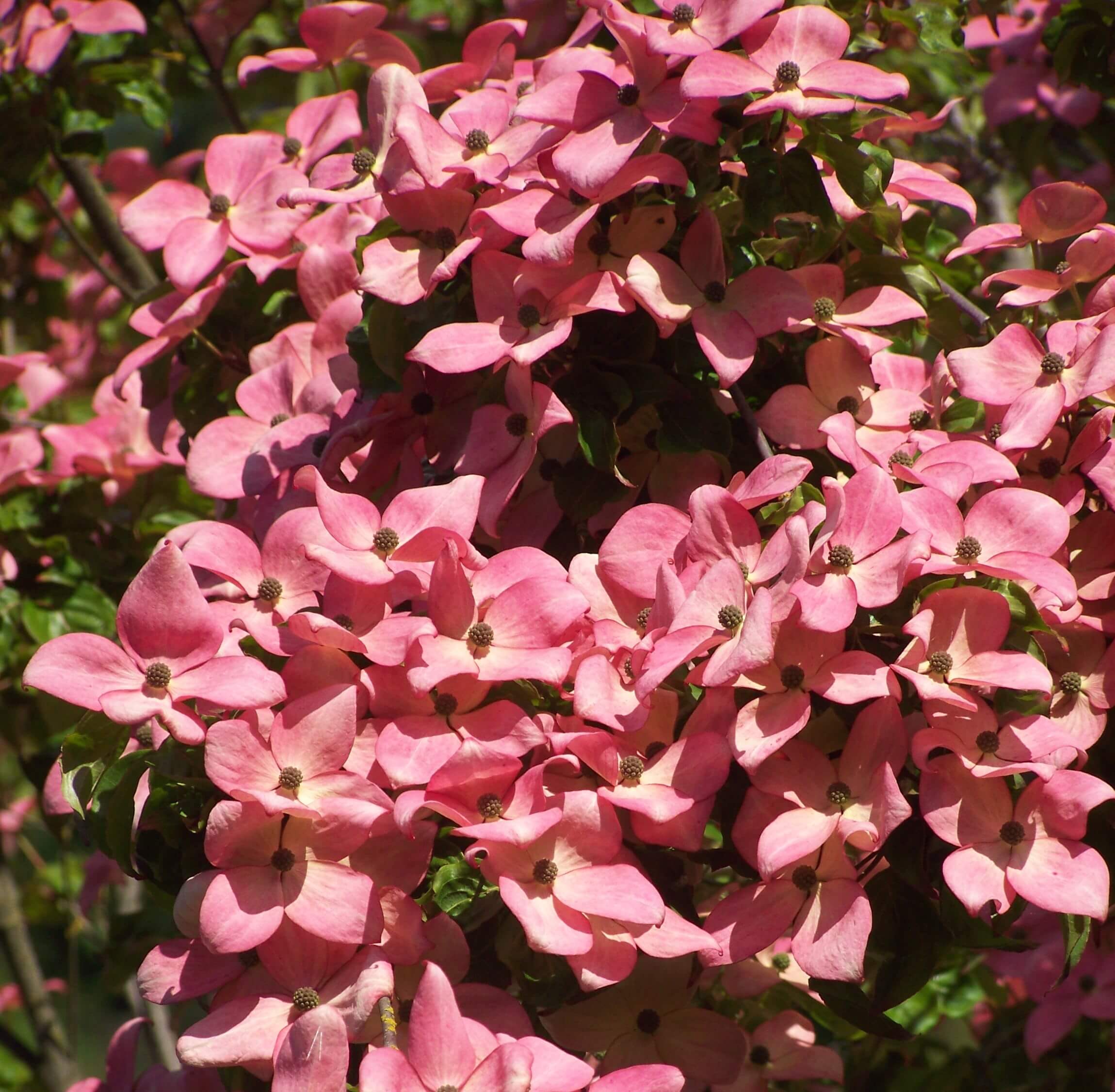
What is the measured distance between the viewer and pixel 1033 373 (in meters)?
1.03

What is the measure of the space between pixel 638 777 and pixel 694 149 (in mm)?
522

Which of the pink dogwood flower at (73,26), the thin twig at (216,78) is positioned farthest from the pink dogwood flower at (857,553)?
the thin twig at (216,78)

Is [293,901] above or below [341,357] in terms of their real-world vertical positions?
below

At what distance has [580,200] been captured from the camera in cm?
100

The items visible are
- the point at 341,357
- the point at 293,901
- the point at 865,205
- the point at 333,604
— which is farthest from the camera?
the point at 341,357

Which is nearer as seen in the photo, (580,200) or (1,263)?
(580,200)

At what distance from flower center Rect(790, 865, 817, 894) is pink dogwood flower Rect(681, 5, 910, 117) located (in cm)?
57

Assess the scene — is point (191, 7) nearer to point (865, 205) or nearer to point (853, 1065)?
point (865, 205)

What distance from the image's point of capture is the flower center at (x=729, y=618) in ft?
2.85

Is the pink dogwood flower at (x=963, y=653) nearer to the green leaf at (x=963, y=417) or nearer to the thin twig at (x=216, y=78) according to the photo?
the green leaf at (x=963, y=417)

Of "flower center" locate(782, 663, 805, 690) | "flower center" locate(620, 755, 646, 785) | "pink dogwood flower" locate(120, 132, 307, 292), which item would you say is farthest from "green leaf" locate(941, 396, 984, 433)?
"pink dogwood flower" locate(120, 132, 307, 292)

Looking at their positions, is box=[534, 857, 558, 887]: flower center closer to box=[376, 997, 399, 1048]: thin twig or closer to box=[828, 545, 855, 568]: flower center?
box=[376, 997, 399, 1048]: thin twig

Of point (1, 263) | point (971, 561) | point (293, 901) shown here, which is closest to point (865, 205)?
point (971, 561)

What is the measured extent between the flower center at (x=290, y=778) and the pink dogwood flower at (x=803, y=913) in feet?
1.02
